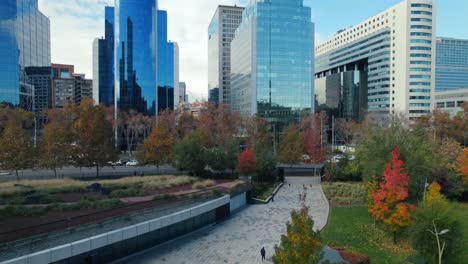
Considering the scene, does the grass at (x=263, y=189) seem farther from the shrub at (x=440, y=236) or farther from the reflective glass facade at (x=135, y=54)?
the reflective glass facade at (x=135, y=54)

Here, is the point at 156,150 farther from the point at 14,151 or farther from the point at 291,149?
the point at 291,149

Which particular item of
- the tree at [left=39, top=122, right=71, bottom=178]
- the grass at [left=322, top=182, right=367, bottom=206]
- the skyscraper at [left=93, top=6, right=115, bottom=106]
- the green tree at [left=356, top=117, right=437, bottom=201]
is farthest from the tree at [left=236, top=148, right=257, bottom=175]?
the skyscraper at [left=93, top=6, right=115, bottom=106]

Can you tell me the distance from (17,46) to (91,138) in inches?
2627

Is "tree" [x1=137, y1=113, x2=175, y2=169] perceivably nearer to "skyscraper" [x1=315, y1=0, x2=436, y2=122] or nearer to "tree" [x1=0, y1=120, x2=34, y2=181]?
"tree" [x1=0, y1=120, x2=34, y2=181]

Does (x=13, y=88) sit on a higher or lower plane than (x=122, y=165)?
higher

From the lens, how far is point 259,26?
85125 mm

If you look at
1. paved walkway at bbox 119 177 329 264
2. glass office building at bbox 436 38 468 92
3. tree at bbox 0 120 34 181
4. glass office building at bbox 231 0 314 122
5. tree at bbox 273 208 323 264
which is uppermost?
glass office building at bbox 436 38 468 92

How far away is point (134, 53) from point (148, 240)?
77775mm

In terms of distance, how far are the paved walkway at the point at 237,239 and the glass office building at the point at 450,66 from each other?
631 feet

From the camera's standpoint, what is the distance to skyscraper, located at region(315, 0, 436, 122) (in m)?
102

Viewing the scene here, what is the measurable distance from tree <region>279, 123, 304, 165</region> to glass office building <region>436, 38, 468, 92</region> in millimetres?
172683

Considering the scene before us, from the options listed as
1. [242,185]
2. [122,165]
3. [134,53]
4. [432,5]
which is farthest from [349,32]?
[242,185]

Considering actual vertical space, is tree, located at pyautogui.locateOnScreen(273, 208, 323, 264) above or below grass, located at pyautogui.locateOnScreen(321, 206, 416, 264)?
above

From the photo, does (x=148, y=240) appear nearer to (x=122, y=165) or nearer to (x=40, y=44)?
(x=122, y=165)
